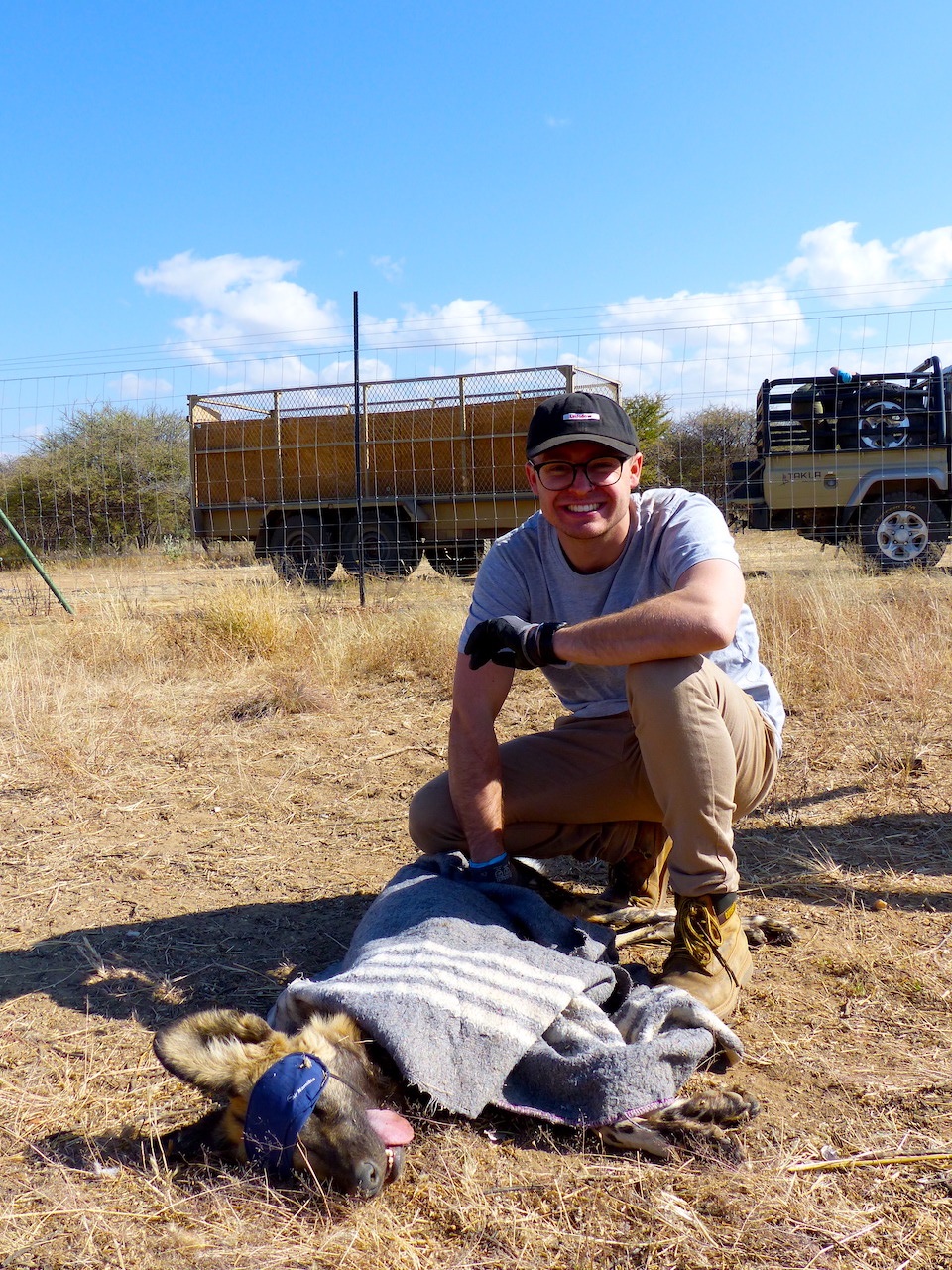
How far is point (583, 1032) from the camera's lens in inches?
73.0

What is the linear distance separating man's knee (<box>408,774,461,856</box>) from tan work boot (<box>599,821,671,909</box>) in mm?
473

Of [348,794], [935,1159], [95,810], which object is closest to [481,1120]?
[935,1159]

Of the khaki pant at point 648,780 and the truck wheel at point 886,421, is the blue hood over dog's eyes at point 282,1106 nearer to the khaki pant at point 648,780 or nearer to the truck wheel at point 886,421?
the khaki pant at point 648,780

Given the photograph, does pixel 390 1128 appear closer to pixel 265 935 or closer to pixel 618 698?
pixel 265 935

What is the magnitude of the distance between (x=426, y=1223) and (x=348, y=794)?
7.77 ft

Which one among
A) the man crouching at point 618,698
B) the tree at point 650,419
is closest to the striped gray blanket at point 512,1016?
the man crouching at point 618,698

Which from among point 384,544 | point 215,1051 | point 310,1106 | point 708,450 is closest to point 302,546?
point 384,544

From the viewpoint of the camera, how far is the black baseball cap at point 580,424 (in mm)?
2367

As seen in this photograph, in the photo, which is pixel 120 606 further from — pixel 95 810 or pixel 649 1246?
pixel 649 1246

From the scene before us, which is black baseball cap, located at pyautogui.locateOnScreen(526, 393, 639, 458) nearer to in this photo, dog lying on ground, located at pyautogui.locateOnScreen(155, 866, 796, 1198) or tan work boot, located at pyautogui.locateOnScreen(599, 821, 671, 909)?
tan work boot, located at pyautogui.locateOnScreen(599, 821, 671, 909)

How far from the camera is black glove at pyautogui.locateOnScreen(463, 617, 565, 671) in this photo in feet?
7.62

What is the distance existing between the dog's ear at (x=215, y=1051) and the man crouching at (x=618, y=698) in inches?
33.2

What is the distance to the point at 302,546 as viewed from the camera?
35.5ft

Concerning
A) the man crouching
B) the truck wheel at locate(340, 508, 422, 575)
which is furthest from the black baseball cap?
the truck wheel at locate(340, 508, 422, 575)
